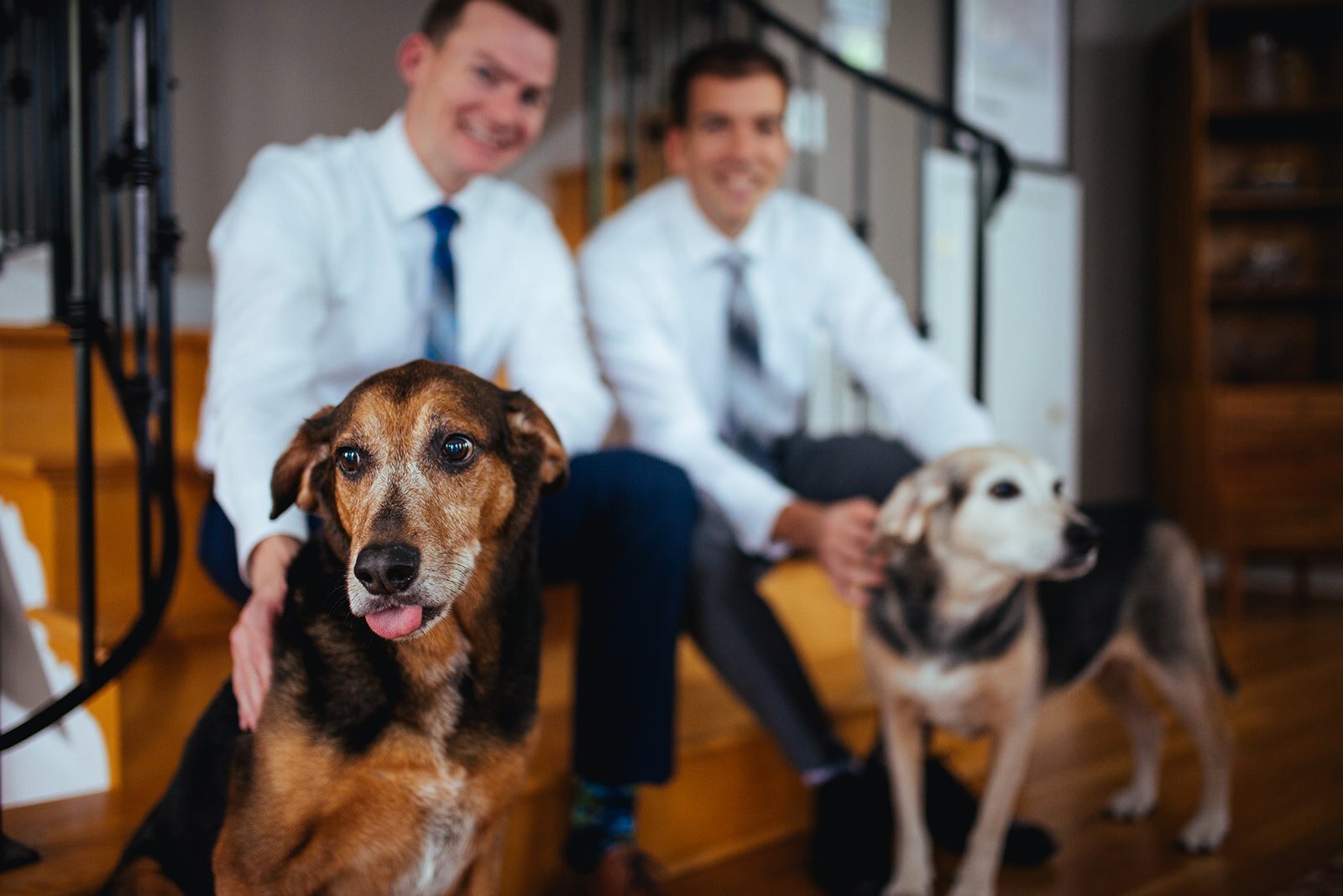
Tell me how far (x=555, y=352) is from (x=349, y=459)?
76 cm

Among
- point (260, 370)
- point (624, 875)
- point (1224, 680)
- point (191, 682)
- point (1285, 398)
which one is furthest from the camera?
point (1285, 398)

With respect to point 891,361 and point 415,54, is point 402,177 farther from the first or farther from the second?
point 891,361

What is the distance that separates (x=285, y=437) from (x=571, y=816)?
72 cm

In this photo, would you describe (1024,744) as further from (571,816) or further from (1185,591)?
(571,816)

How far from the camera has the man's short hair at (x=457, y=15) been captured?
1.47 m

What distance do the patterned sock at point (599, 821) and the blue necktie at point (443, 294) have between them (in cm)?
64

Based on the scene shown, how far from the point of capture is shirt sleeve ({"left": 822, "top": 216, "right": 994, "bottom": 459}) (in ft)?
6.12

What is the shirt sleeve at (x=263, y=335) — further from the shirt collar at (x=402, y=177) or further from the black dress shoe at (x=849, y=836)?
the black dress shoe at (x=849, y=836)

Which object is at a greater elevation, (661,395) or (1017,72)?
(1017,72)

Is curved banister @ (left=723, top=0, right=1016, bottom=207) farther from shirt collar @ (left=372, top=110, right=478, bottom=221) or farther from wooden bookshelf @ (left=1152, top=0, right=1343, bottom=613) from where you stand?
wooden bookshelf @ (left=1152, top=0, right=1343, bottom=613)

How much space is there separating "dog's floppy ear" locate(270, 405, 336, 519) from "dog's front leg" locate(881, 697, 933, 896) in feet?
3.12

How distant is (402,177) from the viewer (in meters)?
1.47


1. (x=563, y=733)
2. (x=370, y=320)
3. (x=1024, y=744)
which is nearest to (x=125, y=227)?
(x=370, y=320)

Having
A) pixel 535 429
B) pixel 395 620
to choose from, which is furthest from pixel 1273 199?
pixel 395 620
